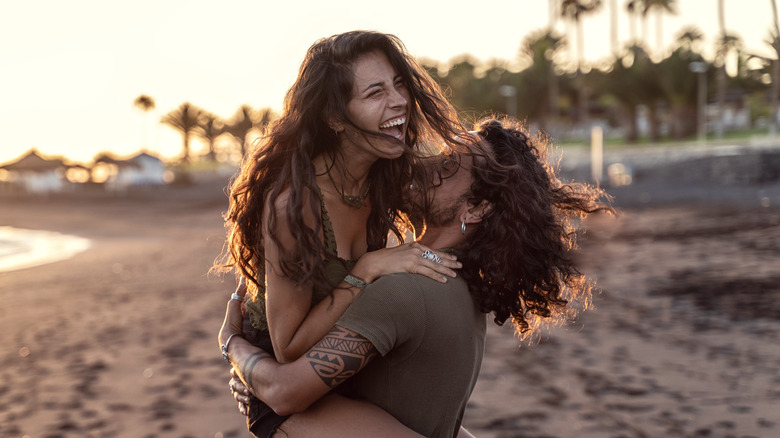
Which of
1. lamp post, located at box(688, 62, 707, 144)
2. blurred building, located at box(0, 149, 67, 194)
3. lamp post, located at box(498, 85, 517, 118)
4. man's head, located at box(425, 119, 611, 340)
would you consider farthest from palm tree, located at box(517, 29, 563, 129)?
man's head, located at box(425, 119, 611, 340)

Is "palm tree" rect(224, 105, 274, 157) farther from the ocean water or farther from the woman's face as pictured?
the woman's face

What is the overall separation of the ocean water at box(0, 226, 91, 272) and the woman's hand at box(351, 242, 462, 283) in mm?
18286

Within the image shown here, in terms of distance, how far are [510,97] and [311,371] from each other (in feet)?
223

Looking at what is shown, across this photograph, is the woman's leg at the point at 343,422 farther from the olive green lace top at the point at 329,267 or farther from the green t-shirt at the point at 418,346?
the olive green lace top at the point at 329,267

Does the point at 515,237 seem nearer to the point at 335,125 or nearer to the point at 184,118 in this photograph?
the point at 335,125

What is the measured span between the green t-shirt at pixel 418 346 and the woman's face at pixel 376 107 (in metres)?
0.44

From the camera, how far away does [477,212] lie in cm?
209

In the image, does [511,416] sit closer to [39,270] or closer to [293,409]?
[293,409]

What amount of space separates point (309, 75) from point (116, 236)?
94.0 feet

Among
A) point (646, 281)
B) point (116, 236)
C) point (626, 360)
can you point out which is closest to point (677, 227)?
point (646, 281)

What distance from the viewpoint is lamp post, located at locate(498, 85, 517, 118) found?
64.9 metres

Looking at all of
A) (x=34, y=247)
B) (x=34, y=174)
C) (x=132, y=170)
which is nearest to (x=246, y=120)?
(x=132, y=170)

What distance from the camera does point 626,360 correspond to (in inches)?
253

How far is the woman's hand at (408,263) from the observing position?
1.91 metres
